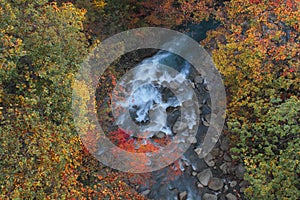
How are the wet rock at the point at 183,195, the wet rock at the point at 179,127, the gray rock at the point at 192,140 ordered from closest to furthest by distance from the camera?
1. the wet rock at the point at 183,195
2. the gray rock at the point at 192,140
3. the wet rock at the point at 179,127

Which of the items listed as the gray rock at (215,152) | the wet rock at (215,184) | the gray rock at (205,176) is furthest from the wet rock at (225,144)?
the wet rock at (215,184)

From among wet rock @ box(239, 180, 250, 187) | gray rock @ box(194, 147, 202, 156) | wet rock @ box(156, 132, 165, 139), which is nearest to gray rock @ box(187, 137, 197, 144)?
gray rock @ box(194, 147, 202, 156)

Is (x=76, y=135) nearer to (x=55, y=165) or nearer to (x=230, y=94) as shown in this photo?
(x=55, y=165)

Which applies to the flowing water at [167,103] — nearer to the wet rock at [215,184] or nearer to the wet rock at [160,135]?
the wet rock at [160,135]

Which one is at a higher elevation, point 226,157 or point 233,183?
point 226,157

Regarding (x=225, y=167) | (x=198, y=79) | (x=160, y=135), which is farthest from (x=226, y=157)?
(x=198, y=79)

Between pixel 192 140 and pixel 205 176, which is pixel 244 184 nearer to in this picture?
pixel 205 176

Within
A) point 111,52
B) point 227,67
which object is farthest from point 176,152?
point 111,52
